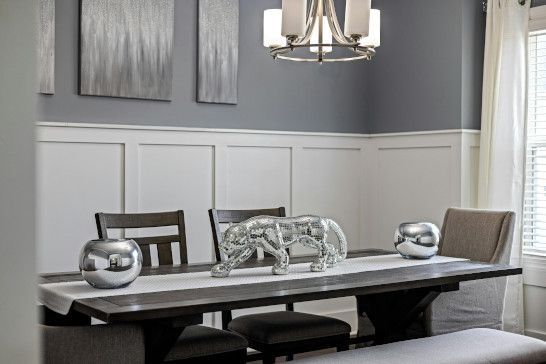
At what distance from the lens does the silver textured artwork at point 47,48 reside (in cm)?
404

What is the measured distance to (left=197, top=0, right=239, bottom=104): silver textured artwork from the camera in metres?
4.59

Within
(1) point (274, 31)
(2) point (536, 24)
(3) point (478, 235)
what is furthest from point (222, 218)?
(2) point (536, 24)

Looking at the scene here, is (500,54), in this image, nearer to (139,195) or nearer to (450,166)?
(450,166)

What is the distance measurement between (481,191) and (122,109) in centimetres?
215

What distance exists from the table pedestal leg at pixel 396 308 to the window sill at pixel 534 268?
50.9 inches

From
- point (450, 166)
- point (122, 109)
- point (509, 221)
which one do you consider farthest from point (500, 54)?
point (122, 109)

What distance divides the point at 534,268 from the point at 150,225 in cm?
234

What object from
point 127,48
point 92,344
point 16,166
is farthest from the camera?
point 127,48

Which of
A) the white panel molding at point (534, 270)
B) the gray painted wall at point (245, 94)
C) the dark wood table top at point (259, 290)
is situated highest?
the gray painted wall at point (245, 94)

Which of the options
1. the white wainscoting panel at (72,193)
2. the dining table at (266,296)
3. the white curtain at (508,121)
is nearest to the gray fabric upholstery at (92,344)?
the dining table at (266,296)

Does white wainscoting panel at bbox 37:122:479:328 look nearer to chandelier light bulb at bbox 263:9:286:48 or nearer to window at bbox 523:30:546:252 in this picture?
window at bbox 523:30:546:252

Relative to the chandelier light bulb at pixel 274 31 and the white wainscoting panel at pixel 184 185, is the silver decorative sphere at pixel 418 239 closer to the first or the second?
the chandelier light bulb at pixel 274 31

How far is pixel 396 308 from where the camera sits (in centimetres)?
342

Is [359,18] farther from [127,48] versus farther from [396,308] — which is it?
[127,48]
